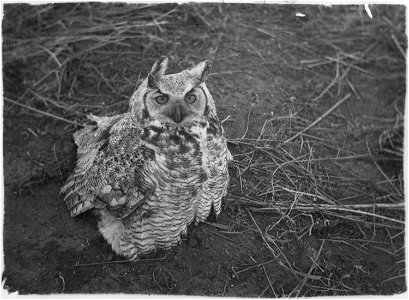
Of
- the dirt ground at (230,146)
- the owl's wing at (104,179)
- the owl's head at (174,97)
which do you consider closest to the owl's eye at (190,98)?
the owl's head at (174,97)

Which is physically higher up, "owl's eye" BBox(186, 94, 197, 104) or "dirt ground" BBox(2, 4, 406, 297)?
"owl's eye" BBox(186, 94, 197, 104)

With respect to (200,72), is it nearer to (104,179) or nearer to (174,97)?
(174,97)

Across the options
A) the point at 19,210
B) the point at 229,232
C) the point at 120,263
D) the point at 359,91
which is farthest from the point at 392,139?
the point at 19,210

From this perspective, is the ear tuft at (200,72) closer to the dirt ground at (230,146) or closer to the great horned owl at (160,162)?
the great horned owl at (160,162)

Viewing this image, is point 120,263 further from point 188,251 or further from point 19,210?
point 19,210

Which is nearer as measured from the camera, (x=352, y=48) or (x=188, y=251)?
(x=188, y=251)

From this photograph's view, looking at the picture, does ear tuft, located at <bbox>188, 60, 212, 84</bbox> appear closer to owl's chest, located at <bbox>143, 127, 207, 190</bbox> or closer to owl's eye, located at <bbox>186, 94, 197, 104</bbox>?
owl's eye, located at <bbox>186, 94, 197, 104</bbox>

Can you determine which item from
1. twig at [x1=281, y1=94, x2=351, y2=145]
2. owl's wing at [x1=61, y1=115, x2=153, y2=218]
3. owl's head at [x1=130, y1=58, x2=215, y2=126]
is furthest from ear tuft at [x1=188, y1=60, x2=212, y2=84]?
twig at [x1=281, y1=94, x2=351, y2=145]
